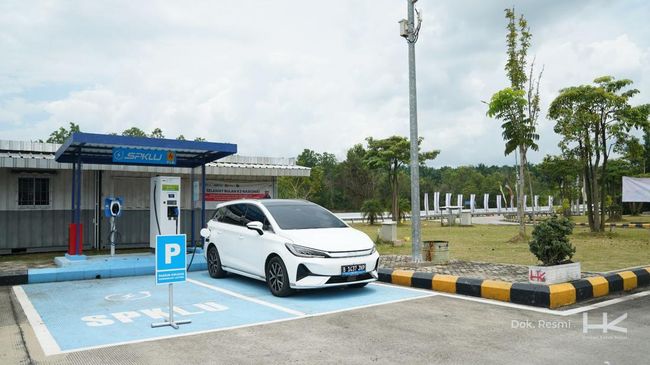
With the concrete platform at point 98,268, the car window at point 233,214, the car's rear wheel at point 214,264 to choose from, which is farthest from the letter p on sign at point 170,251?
the concrete platform at point 98,268

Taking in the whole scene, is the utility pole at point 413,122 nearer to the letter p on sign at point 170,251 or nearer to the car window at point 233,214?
the car window at point 233,214

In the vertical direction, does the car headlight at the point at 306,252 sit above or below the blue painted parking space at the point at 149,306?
above

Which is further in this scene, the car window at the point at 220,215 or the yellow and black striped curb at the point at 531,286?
the car window at the point at 220,215

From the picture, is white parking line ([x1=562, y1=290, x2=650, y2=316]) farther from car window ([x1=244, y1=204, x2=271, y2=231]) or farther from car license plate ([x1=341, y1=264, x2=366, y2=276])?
car window ([x1=244, y1=204, x2=271, y2=231])

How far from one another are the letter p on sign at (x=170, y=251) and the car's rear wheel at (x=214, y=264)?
3447mm

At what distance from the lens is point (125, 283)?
9312mm

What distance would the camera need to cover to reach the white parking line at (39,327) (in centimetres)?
514

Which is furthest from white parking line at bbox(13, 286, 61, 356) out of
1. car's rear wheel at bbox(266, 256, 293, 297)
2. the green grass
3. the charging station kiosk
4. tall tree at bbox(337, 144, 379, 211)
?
tall tree at bbox(337, 144, 379, 211)

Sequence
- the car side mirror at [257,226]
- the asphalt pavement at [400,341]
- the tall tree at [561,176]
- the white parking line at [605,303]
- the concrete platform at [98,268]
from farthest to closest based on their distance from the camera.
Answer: the tall tree at [561,176] < the concrete platform at [98,268] < the car side mirror at [257,226] < the white parking line at [605,303] < the asphalt pavement at [400,341]

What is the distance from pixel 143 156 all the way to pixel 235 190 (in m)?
4.34

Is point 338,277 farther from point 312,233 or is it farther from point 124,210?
point 124,210

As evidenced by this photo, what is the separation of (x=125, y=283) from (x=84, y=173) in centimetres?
590

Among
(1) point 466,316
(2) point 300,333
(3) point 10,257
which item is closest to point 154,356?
(2) point 300,333

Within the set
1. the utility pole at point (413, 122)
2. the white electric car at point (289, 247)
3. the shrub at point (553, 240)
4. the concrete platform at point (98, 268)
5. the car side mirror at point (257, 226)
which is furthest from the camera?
the utility pole at point (413, 122)
